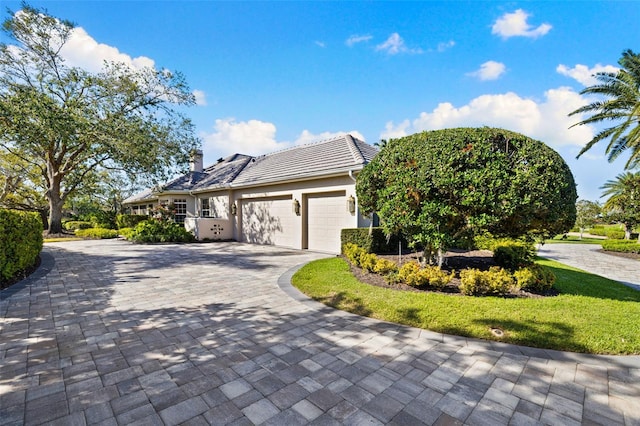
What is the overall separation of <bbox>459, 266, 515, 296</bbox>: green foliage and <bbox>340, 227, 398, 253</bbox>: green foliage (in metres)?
3.94

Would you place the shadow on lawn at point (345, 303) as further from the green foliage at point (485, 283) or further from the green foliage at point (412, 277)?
the green foliage at point (485, 283)

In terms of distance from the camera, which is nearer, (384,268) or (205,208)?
(384,268)

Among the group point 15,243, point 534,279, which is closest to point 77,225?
point 15,243

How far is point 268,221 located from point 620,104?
654 inches

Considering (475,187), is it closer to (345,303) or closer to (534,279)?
(534,279)

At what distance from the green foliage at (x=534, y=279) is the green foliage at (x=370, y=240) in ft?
13.6

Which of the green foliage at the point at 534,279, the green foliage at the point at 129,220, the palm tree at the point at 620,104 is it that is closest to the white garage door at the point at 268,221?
the green foliage at the point at 534,279

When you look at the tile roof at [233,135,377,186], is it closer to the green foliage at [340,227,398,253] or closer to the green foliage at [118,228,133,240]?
the green foliage at [340,227,398,253]

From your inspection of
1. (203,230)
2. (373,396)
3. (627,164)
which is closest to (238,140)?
(203,230)

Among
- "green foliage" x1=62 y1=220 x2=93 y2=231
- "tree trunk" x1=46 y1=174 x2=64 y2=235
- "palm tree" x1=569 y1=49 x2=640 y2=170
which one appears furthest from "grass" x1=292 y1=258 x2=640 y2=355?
"green foliage" x1=62 y1=220 x2=93 y2=231

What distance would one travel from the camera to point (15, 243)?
6.39 meters

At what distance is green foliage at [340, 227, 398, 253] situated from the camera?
9.12m

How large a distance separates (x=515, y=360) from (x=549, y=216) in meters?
3.33

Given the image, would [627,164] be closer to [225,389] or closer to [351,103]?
[351,103]
